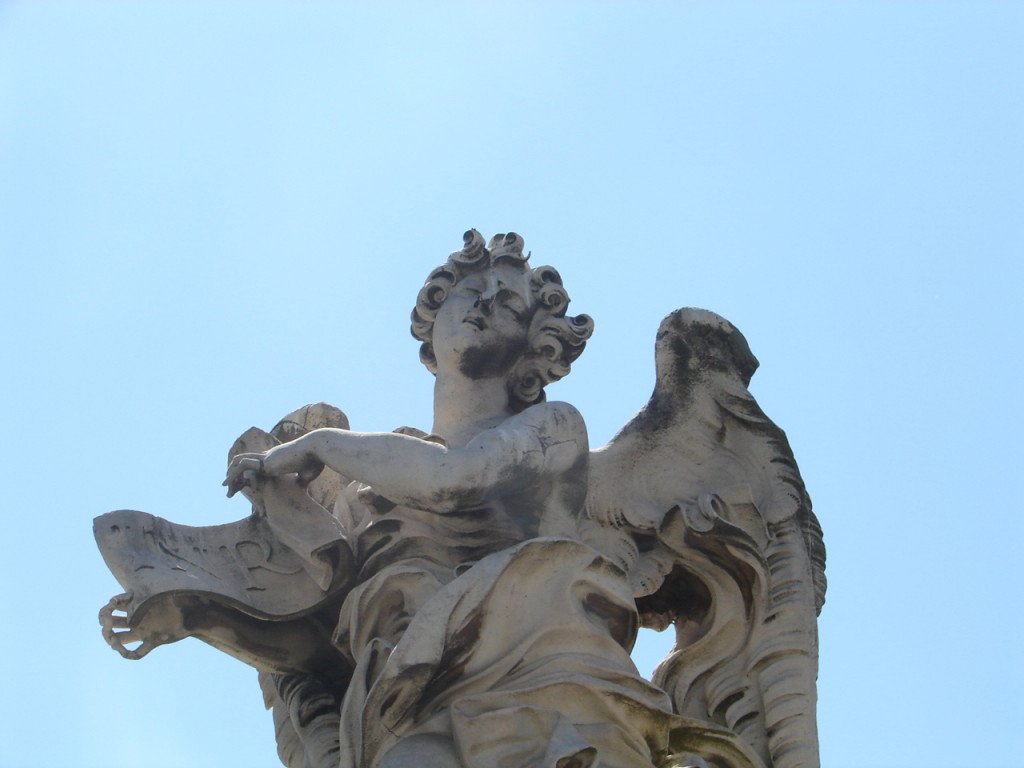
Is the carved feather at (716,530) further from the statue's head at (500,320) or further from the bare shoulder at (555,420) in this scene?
the statue's head at (500,320)

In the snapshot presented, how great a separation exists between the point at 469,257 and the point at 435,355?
41 cm

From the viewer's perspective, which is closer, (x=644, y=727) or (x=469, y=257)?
(x=644, y=727)

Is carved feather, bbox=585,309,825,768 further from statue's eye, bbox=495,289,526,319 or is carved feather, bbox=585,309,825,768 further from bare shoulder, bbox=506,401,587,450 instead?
statue's eye, bbox=495,289,526,319

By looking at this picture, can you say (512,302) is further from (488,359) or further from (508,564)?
(508,564)

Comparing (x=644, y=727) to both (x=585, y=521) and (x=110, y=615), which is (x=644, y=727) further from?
(x=110, y=615)

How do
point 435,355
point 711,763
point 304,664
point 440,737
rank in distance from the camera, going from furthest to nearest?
1. point 435,355
2. point 304,664
3. point 711,763
4. point 440,737

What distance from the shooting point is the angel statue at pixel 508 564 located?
27.3 feet

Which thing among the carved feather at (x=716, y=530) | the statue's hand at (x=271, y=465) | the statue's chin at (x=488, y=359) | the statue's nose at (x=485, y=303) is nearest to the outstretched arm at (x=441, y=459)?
the statue's hand at (x=271, y=465)

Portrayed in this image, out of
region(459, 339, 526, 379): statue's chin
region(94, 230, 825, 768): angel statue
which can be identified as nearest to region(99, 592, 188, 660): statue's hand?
region(94, 230, 825, 768): angel statue

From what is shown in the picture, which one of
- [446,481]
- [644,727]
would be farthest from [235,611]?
[644,727]

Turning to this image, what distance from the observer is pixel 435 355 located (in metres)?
9.95

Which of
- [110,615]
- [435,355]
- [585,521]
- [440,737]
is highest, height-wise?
[435,355]

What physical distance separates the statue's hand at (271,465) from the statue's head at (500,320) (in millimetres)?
835

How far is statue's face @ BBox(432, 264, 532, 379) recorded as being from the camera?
9750 mm
